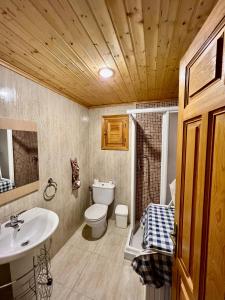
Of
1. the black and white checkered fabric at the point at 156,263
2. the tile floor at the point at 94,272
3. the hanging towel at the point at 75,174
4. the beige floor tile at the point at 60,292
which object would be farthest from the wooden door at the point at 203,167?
the hanging towel at the point at 75,174

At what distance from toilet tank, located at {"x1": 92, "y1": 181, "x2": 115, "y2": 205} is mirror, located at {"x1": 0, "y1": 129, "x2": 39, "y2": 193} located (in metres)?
1.30

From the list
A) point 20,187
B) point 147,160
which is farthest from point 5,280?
point 147,160

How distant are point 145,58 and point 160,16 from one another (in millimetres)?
429

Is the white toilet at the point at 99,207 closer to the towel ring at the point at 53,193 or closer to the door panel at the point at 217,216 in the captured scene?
the towel ring at the point at 53,193

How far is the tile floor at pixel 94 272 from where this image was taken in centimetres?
156

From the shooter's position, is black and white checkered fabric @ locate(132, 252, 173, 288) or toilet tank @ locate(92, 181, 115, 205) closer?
black and white checkered fabric @ locate(132, 252, 173, 288)

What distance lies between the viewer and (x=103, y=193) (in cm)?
279

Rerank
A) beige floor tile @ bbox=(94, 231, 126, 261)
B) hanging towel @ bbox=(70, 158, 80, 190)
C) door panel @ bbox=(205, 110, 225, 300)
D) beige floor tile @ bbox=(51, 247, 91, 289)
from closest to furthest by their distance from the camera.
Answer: door panel @ bbox=(205, 110, 225, 300), beige floor tile @ bbox=(51, 247, 91, 289), beige floor tile @ bbox=(94, 231, 126, 261), hanging towel @ bbox=(70, 158, 80, 190)

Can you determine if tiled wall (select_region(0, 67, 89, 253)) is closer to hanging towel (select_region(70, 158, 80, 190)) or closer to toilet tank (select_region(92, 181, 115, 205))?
hanging towel (select_region(70, 158, 80, 190))

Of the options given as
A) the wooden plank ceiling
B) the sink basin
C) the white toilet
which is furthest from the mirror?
the white toilet

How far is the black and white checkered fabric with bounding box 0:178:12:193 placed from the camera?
1.38m

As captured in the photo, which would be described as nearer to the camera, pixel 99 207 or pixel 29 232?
pixel 29 232

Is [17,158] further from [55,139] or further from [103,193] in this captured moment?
[103,193]

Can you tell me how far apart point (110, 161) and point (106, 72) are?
1.71m
